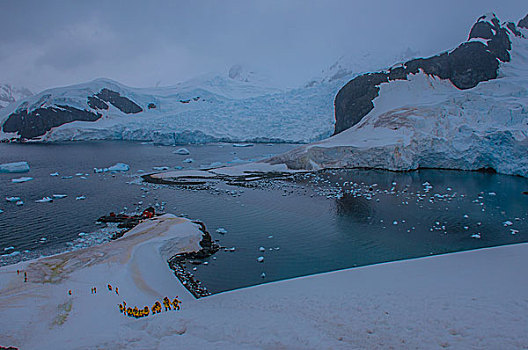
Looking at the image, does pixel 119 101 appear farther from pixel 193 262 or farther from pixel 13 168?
pixel 193 262

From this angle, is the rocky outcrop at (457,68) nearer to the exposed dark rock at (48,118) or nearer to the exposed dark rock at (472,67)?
the exposed dark rock at (472,67)

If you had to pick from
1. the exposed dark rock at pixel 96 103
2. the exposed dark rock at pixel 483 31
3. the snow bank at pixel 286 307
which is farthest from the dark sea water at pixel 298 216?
the exposed dark rock at pixel 96 103

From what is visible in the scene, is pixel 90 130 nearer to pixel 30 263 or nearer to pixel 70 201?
pixel 70 201

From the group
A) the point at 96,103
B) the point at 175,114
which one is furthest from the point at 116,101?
the point at 175,114

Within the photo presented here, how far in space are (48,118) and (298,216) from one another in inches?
2612

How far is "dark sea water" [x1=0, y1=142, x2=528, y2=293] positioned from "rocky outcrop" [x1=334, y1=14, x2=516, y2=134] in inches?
526

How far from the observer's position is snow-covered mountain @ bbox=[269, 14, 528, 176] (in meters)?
24.2

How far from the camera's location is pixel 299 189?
19797mm

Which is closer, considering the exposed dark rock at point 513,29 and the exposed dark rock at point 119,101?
the exposed dark rock at point 513,29

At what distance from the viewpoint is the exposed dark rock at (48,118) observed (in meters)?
62.9

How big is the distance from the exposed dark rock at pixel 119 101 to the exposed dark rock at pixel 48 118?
605 centimetres

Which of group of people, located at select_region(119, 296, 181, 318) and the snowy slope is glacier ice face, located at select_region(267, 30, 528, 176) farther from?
group of people, located at select_region(119, 296, 181, 318)

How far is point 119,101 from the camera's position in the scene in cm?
7125

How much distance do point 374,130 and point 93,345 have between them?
27.4 meters
